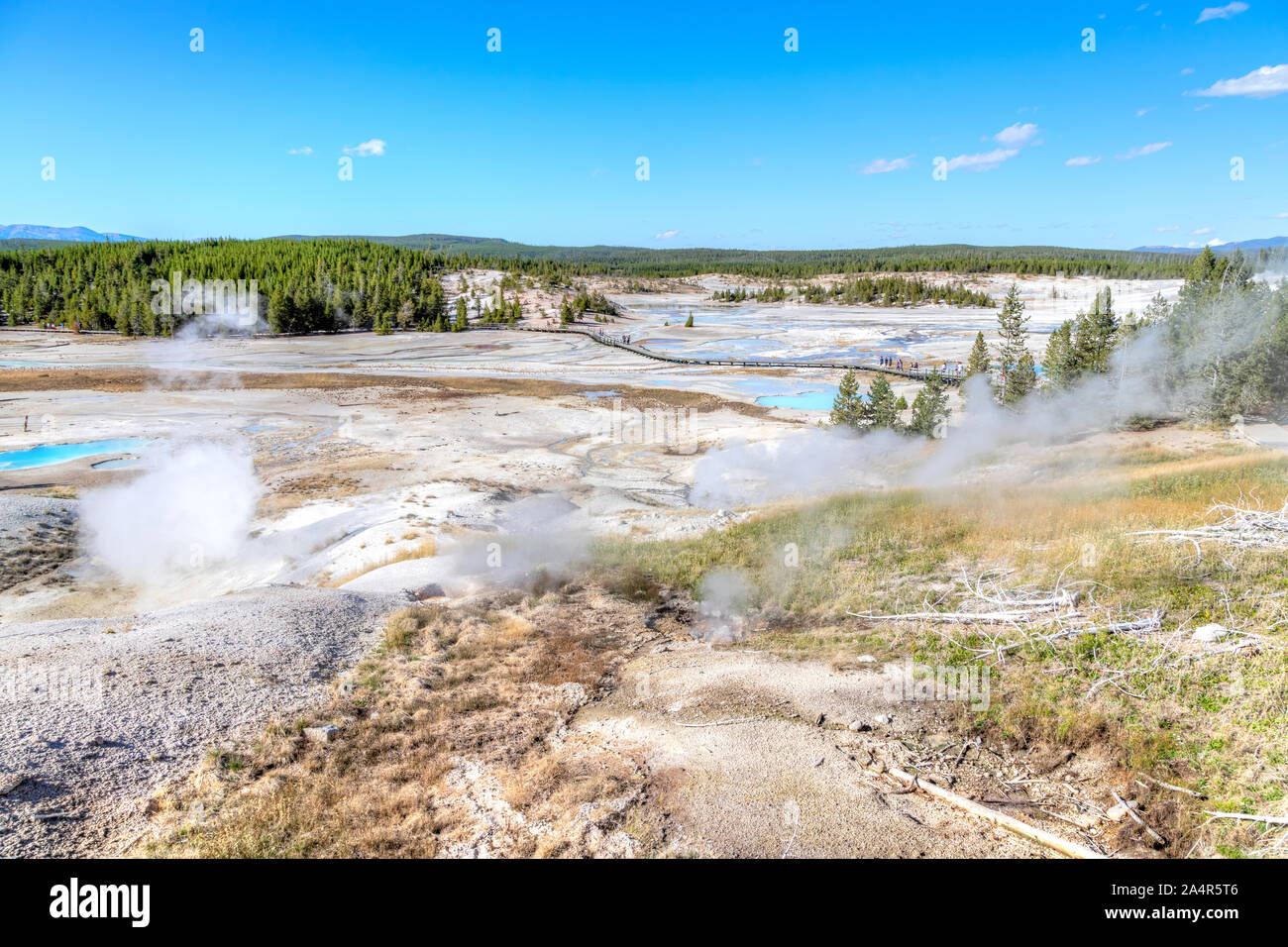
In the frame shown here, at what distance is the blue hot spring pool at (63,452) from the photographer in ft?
90.6

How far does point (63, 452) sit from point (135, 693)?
26767mm

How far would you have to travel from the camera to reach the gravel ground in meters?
7.02

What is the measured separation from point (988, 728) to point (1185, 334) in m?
27.4

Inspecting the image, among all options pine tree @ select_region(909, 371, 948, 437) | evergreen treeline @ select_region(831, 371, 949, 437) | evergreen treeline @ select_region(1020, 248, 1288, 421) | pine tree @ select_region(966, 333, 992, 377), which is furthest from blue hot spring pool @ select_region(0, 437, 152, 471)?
evergreen treeline @ select_region(1020, 248, 1288, 421)

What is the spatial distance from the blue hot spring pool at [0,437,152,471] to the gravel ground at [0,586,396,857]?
20185 mm

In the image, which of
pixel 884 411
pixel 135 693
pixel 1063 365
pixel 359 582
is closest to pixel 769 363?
pixel 1063 365

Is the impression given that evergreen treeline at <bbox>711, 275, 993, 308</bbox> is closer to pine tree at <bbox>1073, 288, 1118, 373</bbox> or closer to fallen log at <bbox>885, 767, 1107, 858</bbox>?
pine tree at <bbox>1073, 288, 1118, 373</bbox>

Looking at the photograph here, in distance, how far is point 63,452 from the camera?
29.6 metres

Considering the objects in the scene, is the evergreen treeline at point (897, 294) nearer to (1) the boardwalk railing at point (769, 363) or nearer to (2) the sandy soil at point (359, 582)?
(1) the boardwalk railing at point (769, 363)

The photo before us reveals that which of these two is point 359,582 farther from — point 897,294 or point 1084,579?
point 897,294

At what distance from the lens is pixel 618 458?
98.1 ft
